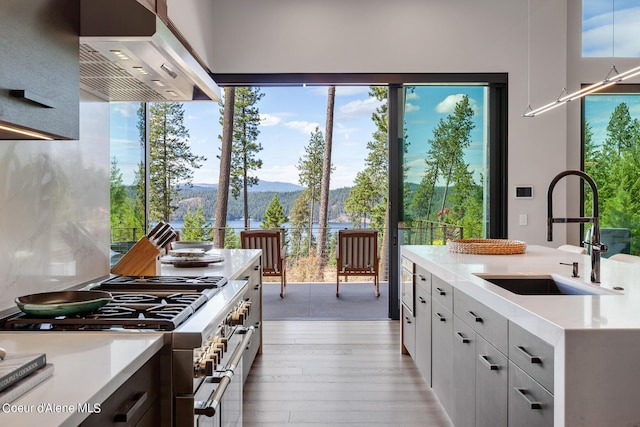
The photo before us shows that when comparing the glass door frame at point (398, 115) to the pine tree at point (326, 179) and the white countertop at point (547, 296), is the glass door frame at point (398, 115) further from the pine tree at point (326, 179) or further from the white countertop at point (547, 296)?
the pine tree at point (326, 179)

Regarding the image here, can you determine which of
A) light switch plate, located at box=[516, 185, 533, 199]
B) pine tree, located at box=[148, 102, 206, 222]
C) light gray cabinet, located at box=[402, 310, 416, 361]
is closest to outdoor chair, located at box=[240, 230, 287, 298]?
pine tree, located at box=[148, 102, 206, 222]

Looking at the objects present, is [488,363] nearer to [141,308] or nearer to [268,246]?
[141,308]

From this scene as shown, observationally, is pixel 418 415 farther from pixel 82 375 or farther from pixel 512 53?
pixel 512 53

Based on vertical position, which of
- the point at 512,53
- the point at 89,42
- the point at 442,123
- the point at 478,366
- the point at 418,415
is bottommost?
the point at 418,415

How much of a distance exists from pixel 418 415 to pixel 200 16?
148 inches

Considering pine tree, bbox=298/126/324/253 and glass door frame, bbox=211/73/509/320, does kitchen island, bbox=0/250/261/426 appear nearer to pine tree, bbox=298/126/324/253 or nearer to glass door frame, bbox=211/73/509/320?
glass door frame, bbox=211/73/509/320

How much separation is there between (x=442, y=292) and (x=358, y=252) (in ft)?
13.5

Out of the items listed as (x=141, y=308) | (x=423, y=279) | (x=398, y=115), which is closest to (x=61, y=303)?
(x=141, y=308)

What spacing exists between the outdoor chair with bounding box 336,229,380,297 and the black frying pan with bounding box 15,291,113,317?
5.22m

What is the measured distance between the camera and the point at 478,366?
212cm

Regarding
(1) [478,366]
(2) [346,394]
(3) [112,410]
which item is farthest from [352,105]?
(3) [112,410]

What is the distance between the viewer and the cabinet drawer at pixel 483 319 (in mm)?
1845

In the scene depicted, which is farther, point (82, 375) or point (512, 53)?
point (512, 53)

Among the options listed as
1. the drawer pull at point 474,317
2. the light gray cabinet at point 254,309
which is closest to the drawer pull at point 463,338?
the drawer pull at point 474,317
